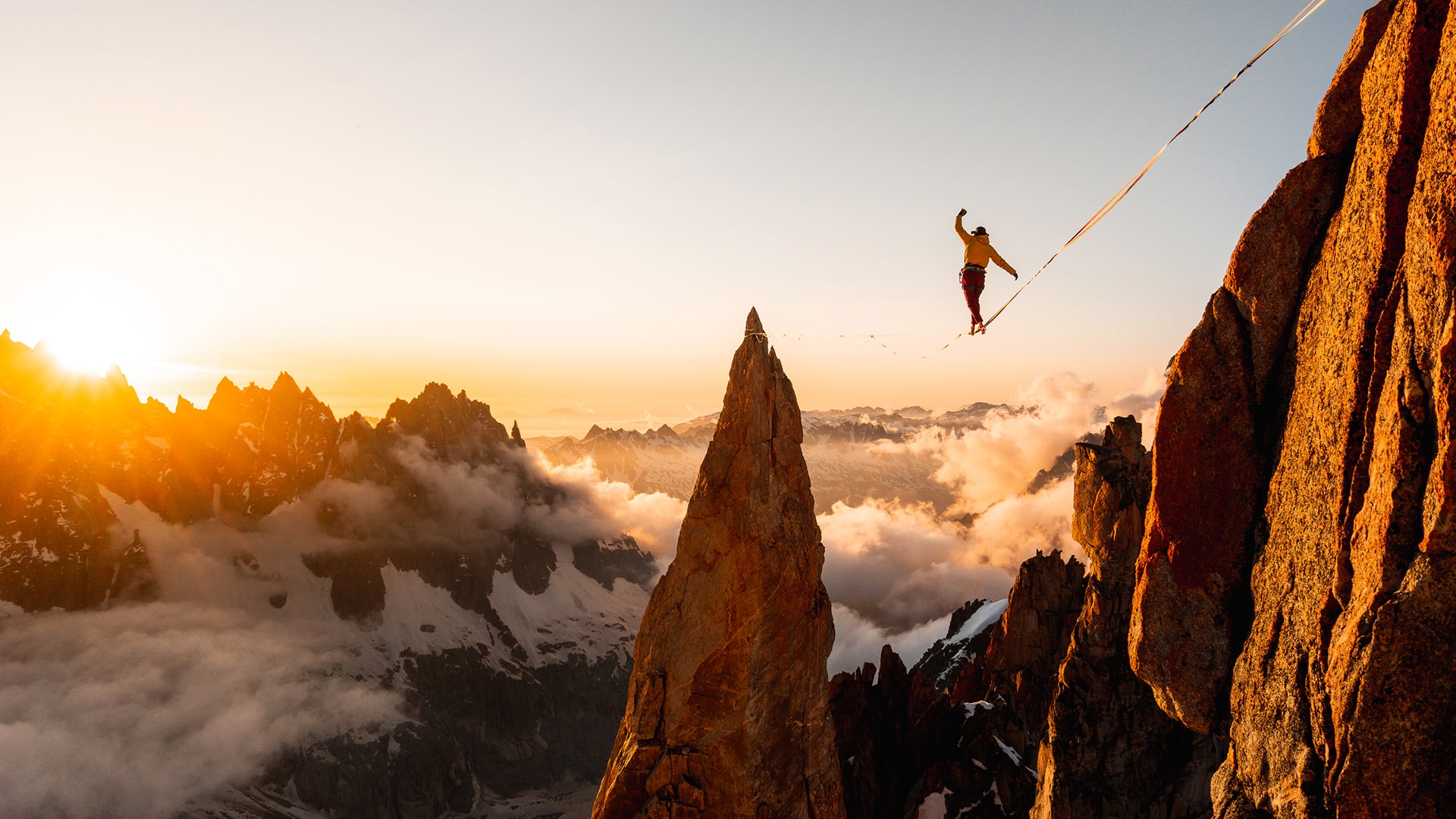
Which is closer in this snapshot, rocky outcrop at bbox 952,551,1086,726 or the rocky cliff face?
the rocky cliff face

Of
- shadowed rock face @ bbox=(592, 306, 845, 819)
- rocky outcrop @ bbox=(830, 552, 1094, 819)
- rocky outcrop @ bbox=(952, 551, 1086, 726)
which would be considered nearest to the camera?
shadowed rock face @ bbox=(592, 306, 845, 819)

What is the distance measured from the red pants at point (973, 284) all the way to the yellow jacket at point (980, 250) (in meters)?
0.28

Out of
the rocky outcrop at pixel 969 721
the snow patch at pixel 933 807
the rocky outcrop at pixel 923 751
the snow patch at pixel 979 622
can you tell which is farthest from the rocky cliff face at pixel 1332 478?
the snow patch at pixel 979 622

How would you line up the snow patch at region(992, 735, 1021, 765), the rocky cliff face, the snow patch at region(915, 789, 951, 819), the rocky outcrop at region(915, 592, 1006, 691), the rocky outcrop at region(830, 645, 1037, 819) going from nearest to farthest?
the rocky cliff face, the snow patch at region(915, 789, 951, 819), the rocky outcrop at region(830, 645, 1037, 819), the snow patch at region(992, 735, 1021, 765), the rocky outcrop at region(915, 592, 1006, 691)

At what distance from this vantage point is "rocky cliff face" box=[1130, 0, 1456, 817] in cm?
1124

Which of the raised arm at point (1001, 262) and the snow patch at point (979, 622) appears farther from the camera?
the snow patch at point (979, 622)

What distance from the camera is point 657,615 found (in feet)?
122

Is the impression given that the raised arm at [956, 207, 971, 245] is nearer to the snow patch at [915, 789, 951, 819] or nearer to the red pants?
the red pants

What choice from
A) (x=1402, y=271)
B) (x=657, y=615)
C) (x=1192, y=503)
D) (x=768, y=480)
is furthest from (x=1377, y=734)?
(x=657, y=615)

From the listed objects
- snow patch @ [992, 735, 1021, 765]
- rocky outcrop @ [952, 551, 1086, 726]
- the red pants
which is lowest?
snow patch @ [992, 735, 1021, 765]

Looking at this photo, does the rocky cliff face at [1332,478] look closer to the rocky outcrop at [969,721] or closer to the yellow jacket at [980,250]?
the yellow jacket at [980,250]

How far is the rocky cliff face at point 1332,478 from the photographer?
11242 millimetres

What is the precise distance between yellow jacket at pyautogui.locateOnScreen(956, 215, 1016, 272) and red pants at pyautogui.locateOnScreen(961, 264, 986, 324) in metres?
0.28

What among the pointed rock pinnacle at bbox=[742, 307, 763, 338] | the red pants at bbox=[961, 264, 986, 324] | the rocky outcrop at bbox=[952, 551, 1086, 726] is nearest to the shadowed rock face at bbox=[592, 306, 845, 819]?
the pointed rock pinnacle at bbox=[742, 307, 763, 338]
